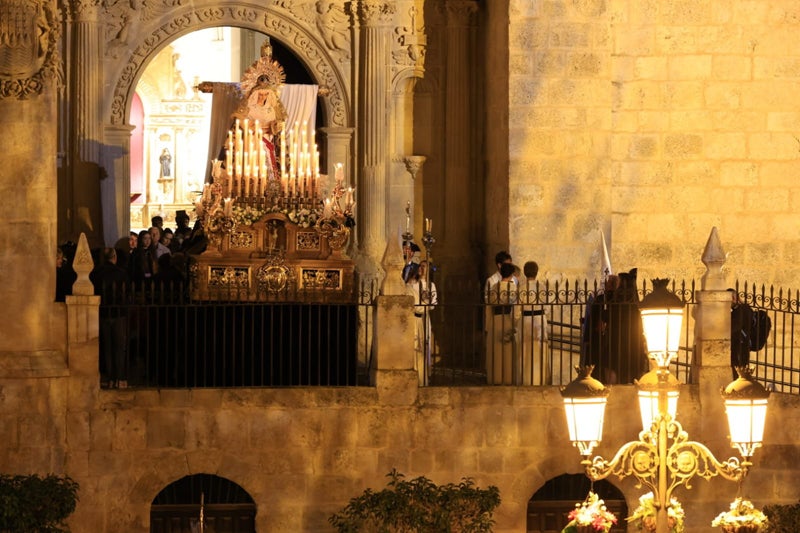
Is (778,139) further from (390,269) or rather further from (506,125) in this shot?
(390,269)

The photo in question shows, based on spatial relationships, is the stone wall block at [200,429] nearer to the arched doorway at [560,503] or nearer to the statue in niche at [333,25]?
the arched doorway at [560,503]

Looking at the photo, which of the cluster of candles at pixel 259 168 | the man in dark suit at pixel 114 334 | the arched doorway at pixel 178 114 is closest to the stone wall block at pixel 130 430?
the man in dark suit at pixel 114 334

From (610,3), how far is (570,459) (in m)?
6.37

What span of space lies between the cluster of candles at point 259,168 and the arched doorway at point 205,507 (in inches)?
132

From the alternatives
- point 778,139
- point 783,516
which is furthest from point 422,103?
point 783,516

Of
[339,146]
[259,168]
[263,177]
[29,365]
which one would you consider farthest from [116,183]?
[29,365]

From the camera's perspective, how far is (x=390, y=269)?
15461 mm

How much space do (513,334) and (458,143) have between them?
5.84m

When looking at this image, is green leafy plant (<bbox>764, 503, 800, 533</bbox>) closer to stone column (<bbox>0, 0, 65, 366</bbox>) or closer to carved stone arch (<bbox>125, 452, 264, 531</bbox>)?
carved stone arch (<bbox>125, 452, 264, 531</bbox>)

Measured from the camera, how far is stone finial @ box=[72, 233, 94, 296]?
1512cm

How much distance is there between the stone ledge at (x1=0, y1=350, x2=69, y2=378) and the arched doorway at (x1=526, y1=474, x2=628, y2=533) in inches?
177

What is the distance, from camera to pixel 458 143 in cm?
2145

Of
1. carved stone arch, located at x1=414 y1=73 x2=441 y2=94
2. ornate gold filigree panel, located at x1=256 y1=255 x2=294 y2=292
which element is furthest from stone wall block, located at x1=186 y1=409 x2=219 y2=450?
carved stone arch, located at x1=414 y1=73 x2=441 y2=94

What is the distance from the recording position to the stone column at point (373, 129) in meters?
21.0
